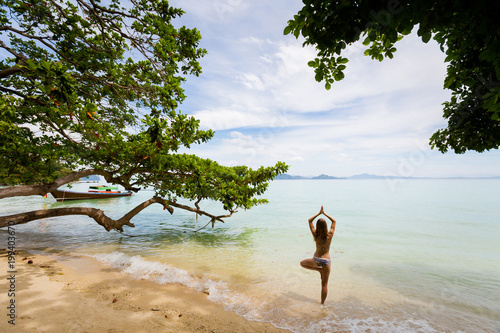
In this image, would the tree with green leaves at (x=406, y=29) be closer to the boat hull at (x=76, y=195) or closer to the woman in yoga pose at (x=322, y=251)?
the woman in yoga pose at (x=322, y=251)

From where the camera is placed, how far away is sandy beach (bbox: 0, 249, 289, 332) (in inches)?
151

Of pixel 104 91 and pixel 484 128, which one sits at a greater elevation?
pixel 104 91

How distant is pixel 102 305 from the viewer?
4.57 meters

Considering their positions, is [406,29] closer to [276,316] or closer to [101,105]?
[276,316]

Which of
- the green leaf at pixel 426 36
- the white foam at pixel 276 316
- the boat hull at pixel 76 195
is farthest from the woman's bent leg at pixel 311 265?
the boat hull at pixel 76 195

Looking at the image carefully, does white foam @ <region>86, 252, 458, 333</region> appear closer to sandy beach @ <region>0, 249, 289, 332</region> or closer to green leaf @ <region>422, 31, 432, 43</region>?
sandy beach @ <region>0, 249, 289, 332</region>

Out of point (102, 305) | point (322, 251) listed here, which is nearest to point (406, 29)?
point (322, 251)

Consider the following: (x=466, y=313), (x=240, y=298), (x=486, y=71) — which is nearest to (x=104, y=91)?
(x=240, y=298)

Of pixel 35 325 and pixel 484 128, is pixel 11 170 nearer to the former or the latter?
pixel 35 325

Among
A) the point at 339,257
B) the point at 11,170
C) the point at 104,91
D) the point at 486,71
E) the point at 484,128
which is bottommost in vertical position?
the point at 339,257

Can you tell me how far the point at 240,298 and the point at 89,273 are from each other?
15.8ft

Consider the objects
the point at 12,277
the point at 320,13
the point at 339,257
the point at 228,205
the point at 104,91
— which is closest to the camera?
the point at 320,13

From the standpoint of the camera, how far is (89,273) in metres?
6.57

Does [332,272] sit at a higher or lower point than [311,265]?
lower
